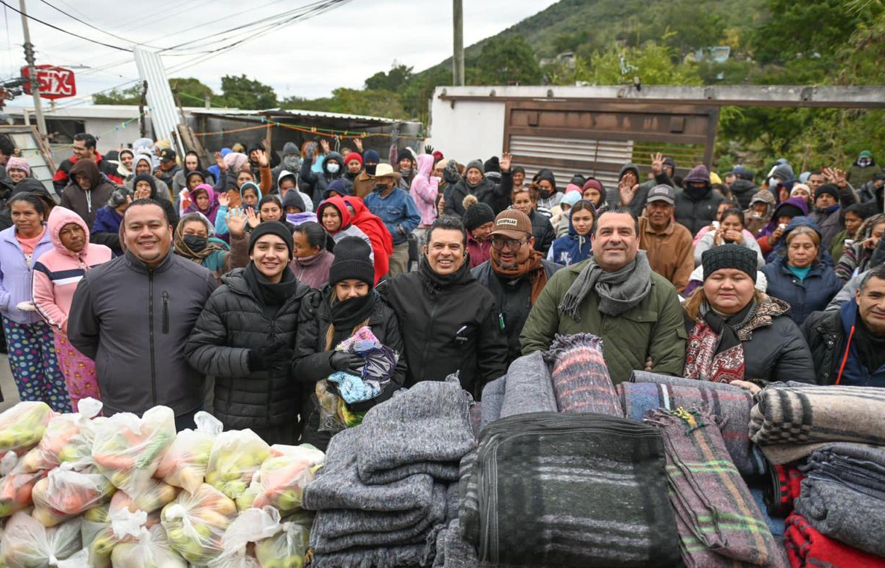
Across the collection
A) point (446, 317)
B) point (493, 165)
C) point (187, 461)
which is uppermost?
point (493, 165)

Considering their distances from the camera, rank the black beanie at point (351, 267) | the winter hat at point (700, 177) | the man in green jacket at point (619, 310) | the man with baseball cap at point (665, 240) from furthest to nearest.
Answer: the winter hat at point (700, 177)
the man with baseball cap at point (665, 240)
the black beanie at point (351, 267)
the man in green jacket at point (619, 310)

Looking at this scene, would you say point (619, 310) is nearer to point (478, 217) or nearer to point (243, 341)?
point (243, 341)

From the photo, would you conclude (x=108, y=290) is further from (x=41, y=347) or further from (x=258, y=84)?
(x=258, y=84)

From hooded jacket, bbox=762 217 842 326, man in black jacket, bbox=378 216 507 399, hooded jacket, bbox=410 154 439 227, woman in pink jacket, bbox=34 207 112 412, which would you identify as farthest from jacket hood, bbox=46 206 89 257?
hooded jacket, bbox=410 154 439 227

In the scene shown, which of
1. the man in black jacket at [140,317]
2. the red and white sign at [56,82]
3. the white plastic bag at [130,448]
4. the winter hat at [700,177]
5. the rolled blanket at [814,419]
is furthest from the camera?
the red and white sign at [56,82]

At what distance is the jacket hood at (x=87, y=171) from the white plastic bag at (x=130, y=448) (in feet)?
16.8

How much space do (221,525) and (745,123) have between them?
1116 inches

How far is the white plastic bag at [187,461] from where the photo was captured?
5.66ft

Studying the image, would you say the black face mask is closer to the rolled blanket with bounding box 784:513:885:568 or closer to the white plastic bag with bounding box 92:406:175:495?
the white plastic bag with bounding box 92:406:175:495

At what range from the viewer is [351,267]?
2600 millimetres

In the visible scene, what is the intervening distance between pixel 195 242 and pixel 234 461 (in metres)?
2.90

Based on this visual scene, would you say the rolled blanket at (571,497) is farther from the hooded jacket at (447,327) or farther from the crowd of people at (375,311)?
the hooded jacket at (447,327)

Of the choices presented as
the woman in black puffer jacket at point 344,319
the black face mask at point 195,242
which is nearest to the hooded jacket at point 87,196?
the black face mask at point 195,242

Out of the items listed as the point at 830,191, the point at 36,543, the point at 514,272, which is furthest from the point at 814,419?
the point at 830,191
